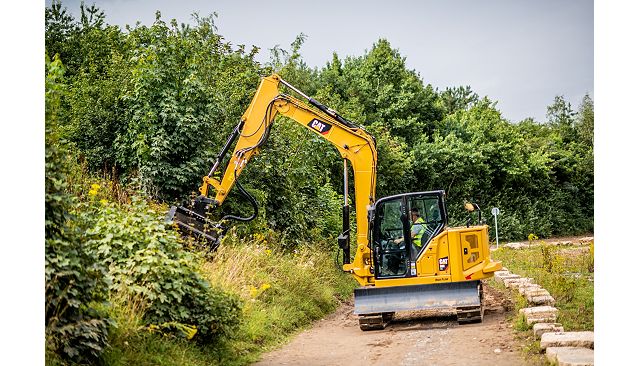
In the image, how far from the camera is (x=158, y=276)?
7438 mm

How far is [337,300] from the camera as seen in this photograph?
14242 mm

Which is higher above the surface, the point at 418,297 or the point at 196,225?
the point at 196,225

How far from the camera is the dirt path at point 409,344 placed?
813cm

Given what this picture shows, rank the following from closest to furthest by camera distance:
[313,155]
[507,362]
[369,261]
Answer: [507,362]
[369,261]
[313,155]

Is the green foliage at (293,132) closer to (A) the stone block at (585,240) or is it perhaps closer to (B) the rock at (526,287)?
(A) the stone block at (585,240)

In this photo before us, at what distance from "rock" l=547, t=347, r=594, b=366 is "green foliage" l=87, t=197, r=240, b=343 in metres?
3.00

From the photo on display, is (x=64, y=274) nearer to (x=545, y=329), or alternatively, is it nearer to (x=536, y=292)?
(x=545, y=329)

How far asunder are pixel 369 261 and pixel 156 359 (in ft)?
17.2

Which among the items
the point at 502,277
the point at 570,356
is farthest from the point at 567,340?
the point at 502,277

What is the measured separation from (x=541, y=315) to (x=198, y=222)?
4.91m

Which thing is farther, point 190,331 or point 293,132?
point 293,132
